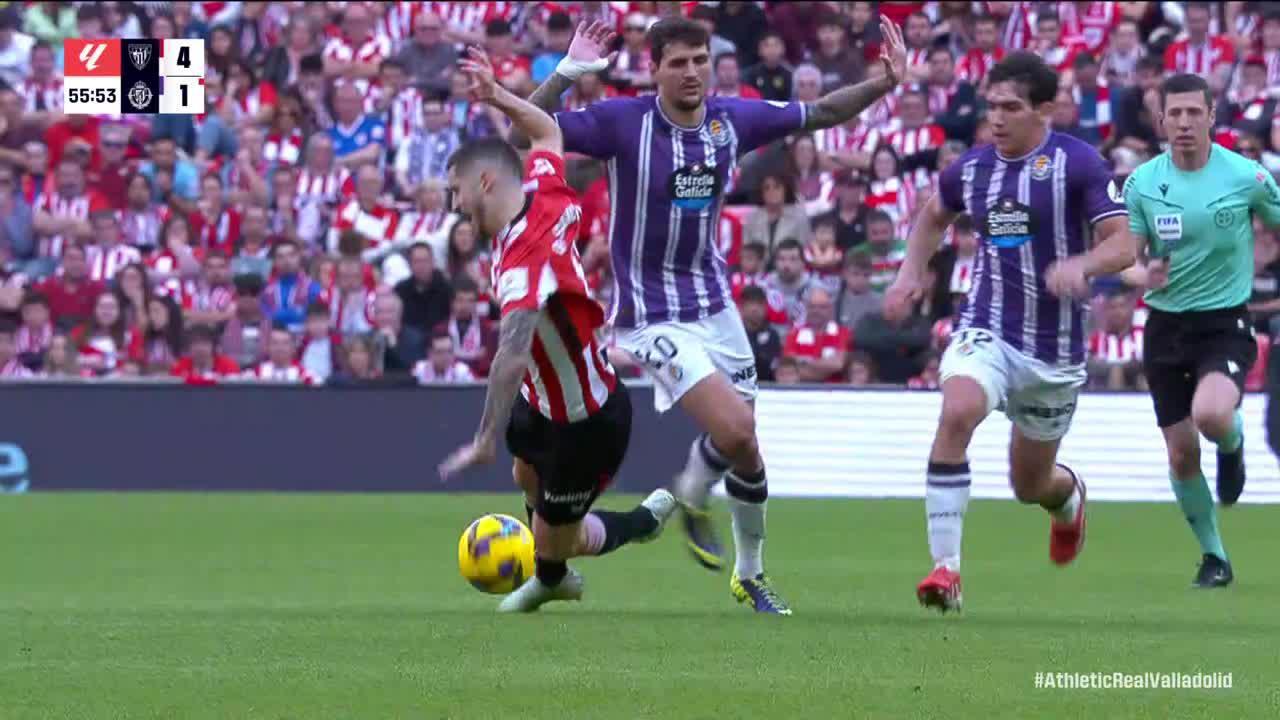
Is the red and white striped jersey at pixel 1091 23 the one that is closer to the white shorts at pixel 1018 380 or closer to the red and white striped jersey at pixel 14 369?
the red and white striped jersey at pixel 14 369

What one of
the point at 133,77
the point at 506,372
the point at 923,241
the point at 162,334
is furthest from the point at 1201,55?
the point at 506,372

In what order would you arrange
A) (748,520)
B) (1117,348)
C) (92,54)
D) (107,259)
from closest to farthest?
(748,520), (1117,348), (92,54), (107,259)

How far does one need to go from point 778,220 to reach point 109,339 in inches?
231

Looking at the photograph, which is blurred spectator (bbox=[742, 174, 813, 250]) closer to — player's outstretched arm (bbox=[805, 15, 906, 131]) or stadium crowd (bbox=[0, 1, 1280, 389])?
stadium crowd (bbox=[0, 1, 1280, 389])

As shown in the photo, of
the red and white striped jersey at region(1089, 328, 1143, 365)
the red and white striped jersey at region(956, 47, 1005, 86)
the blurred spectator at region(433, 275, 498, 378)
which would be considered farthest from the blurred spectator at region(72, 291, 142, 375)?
the red and white striped jersey at region(1089, 328, 1143, 365)

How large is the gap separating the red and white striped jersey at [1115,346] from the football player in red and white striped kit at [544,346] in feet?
33.7

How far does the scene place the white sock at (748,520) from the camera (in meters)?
9.44

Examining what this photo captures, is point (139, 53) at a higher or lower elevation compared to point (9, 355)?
higher

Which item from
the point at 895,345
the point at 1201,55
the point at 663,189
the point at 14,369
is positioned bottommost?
the point at 14,369

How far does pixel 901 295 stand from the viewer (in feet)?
31.8

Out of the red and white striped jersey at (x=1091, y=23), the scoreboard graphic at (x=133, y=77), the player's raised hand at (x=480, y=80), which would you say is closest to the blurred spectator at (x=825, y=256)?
the red and white striped jersey at (x=1091, y=23)

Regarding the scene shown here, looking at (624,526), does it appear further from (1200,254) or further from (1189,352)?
(1200,254)

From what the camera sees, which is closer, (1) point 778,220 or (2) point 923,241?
(2) point 923,241

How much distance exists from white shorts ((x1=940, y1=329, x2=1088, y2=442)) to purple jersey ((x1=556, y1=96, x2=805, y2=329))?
1.04 meters
